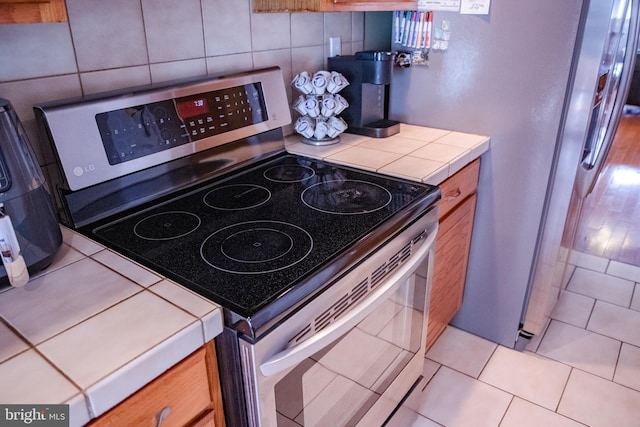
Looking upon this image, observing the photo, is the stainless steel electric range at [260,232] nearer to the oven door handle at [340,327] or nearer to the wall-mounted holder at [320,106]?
the oven door handle at [340,327]

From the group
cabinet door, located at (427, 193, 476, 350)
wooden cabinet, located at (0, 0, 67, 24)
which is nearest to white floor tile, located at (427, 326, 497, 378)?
cabinet door, located at (427, 193, 476, 350)

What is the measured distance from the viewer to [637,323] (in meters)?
2.10

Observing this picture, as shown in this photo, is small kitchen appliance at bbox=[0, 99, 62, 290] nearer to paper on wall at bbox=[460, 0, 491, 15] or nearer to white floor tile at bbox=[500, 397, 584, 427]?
paper on wall at bbox=[460, 0, 491, 15]

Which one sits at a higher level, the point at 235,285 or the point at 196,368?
the point at 235,285

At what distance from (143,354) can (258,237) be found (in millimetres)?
384

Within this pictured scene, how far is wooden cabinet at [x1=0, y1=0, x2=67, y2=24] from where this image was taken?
68 centimetres

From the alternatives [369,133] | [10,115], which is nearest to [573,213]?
[369,133]

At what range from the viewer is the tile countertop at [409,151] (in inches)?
53.9

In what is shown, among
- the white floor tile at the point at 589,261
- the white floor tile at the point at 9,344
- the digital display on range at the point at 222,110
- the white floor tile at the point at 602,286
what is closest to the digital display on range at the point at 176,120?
the digital display on range at the point at 222,110

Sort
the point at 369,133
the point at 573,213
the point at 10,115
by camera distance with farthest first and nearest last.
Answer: the point at 573,213
the point at 369,133
the point at 10,115

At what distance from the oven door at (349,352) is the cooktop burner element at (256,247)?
0.10 m

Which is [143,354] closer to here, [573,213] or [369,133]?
[369,133]

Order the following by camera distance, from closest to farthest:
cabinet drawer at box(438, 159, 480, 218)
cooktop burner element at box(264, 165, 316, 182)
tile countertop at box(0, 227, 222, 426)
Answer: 1. tile countertop at box(0, 227, 222, 426)
2. cooktop burner element at box(264, 165, 316, 182)
3. cabinet drawer at box(438, 159, 480, 218)

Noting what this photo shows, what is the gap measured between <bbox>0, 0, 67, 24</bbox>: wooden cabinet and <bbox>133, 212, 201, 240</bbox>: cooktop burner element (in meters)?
0.44
